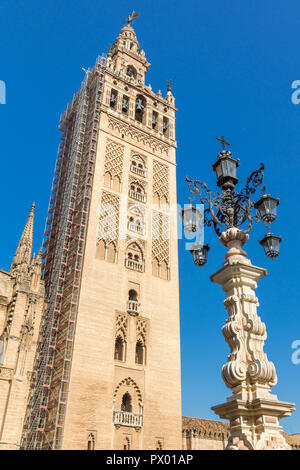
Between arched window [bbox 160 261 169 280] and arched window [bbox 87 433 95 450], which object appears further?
arched window [bbox 160 261 169 280]

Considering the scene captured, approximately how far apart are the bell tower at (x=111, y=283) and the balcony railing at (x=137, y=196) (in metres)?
0.07

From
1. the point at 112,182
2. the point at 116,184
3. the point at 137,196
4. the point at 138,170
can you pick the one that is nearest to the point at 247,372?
the point at 112,182

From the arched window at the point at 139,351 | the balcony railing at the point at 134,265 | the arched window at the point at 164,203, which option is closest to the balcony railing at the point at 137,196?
the arched window at the point at 164,203

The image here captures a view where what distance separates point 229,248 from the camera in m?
6.95

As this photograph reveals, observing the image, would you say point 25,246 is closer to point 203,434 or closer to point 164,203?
point 164,203

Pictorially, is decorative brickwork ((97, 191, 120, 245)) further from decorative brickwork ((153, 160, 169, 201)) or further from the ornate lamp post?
the ornate lamp post

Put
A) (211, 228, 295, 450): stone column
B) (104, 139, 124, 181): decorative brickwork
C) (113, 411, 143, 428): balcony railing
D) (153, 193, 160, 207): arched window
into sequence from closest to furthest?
(211, 228, 295, 450): stone column → (113, 411, 143, 428): balcony railing → (104, 139, 124, 181): decorative brickwork → (153, 193, 160, 207): arched window

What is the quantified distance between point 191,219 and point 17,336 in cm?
1389

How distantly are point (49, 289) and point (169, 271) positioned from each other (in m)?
6.44

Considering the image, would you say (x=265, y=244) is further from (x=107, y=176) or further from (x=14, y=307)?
(x=107, y=176)

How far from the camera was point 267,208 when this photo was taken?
24.1 feet

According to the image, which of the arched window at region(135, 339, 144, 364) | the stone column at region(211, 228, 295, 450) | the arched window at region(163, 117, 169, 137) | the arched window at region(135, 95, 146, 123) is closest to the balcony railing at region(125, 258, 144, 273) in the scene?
the arched window at region(135, 339, 144, 364)

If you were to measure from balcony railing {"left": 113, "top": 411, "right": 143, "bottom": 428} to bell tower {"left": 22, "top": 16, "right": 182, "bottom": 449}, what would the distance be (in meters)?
0.04

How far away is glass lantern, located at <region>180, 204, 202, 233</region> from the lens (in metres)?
7.74
